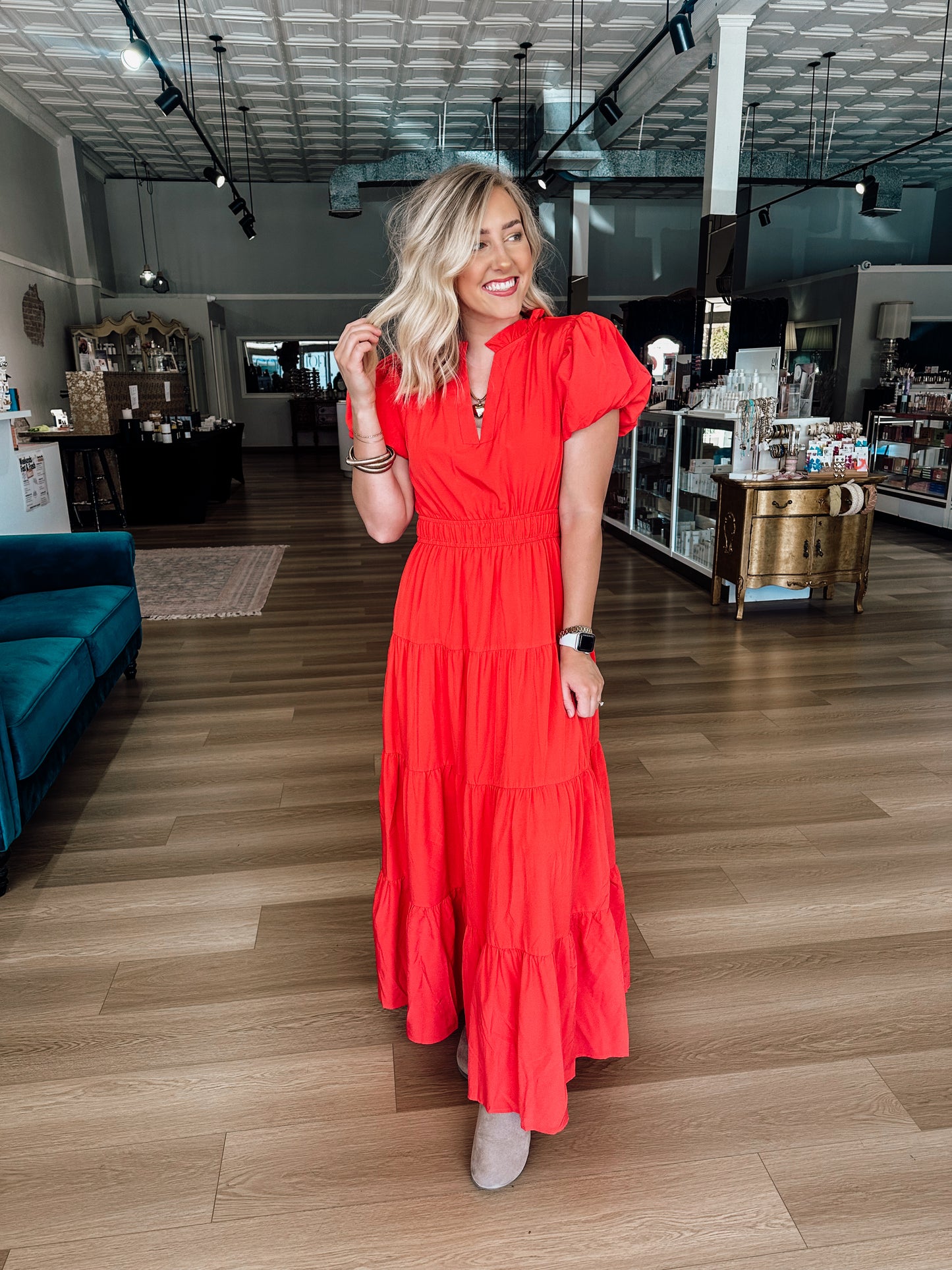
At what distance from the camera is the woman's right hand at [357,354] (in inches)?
54.1

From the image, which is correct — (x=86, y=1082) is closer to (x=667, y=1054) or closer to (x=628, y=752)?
(x=667, y=1054)

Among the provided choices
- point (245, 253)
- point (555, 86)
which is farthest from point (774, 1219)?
point (245, 253)

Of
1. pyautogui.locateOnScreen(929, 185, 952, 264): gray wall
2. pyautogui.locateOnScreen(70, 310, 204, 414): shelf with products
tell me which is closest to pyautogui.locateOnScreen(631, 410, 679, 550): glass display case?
pyautogui.locateOnScreen(70, 310, 204, 414): shelf with products

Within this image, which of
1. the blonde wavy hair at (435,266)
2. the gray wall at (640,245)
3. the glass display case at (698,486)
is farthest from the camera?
the gray wall at (640,245)

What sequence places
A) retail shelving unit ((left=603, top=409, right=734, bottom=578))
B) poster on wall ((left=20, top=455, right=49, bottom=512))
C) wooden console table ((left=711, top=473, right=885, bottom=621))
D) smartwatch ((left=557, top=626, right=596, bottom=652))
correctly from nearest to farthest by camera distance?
smartwatch ((left=557, top=626, right=596, bottom=652)), wooden console table ((left=711, top=473, right=885, bottom=621)), poster on wall ((left=20, top=455, right=49, bottom=512)), retail shelving unit ((left=603, top=409, right=734, bottom=578))

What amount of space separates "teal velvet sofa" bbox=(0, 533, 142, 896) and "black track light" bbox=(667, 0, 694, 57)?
5.27 metres

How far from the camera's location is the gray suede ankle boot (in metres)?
1.58

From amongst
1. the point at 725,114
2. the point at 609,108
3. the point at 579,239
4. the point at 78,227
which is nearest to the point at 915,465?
the point at 725,114

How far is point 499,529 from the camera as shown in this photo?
1.50 meters

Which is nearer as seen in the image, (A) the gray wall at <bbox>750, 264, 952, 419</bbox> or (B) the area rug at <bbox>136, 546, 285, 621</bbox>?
(B) the area rug at <bbox>136, 546, 285, 621</bbox>

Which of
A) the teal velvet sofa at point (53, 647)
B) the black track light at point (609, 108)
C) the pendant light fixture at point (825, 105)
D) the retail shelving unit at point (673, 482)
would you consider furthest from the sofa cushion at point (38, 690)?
the pendant light fixture at point (825, 105)

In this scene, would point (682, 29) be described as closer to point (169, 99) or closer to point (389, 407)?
point (169, 99)

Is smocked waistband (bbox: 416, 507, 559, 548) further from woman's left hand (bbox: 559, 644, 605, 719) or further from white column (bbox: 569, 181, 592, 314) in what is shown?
white column (bbox: 569, 181, 592, 314)

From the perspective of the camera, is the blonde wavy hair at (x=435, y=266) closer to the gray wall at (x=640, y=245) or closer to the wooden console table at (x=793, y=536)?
the wooden console table at (x=793, y=536)
